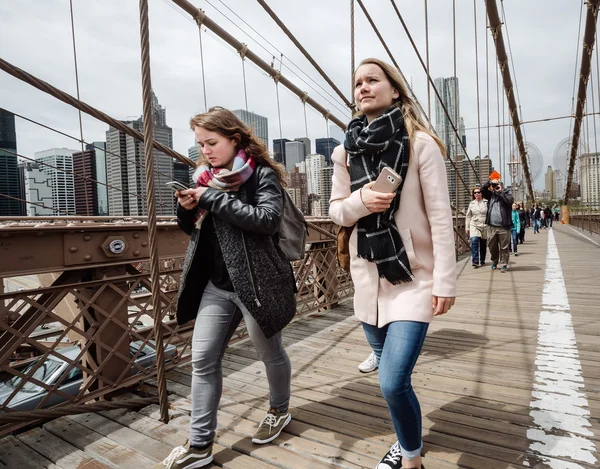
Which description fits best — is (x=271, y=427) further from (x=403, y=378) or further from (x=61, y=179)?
(x=61, y=179)

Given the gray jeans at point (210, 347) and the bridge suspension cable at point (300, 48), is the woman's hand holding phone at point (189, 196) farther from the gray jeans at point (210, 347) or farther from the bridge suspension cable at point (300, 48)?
the bridge suspension cable at point (300, 48)

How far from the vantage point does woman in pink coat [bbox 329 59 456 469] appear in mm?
1396

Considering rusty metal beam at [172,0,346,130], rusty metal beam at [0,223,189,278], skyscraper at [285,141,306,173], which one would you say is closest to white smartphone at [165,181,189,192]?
rusty metal beam at [0,223,189,278]

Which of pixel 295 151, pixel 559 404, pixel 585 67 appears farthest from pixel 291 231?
pixel 585 67

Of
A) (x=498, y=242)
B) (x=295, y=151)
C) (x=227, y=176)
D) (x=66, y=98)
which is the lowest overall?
(x=498, y=242)

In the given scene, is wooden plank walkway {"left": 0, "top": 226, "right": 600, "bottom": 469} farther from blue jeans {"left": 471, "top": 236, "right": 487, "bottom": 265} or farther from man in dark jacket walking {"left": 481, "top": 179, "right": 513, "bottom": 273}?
blue jeans {"left": 471, "top": 236, "right": 487, "bottom": 265}

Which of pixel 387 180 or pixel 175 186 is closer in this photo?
pixel 387 180

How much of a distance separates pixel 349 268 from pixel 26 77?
1.51 meters

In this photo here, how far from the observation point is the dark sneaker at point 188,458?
1653 mm

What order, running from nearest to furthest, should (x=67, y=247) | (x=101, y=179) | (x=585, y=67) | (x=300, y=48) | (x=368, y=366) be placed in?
(x=67, y=247), (x=368, y=366), (x=300, y=48), (x=101, y=179), (x=585, y=67)

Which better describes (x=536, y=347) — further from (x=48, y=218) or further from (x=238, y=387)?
(x=48, y=218)

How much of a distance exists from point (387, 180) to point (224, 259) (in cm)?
70

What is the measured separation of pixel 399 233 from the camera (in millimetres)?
1470

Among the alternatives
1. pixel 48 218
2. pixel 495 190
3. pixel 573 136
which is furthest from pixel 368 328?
pixel 573 136
